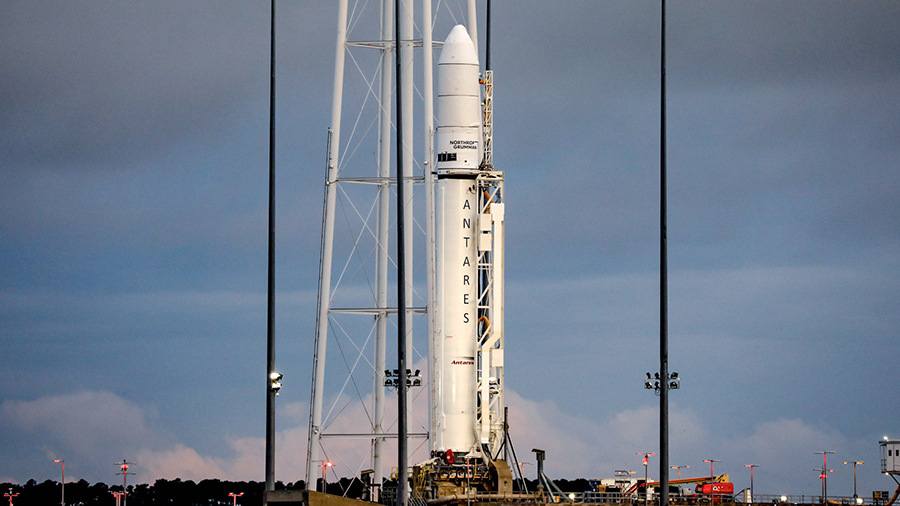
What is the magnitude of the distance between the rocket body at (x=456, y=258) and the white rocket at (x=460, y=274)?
1.7 inches

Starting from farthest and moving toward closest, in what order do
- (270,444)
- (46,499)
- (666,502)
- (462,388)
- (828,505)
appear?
(46,499) → (828,505) → (462,388) → (666,502) → (270,444)

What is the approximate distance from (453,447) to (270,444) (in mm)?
20976

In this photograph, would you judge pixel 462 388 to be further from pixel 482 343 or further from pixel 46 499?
pixel 46 499

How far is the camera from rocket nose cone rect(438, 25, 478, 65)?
70562 mm

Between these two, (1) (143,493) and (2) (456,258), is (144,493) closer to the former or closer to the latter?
(1) (143,493)

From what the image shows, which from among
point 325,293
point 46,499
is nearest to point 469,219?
point 325,293

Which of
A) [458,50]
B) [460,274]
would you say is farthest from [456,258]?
[458,50]

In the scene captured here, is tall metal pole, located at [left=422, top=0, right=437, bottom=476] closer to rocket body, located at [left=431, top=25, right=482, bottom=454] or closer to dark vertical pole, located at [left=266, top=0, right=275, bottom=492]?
rocket body, located at [left=431, top=25, right=482, bottom=454]

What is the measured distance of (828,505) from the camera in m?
75.9

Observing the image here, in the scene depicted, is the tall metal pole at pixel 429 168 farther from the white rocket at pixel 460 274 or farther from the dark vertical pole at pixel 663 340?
the dark vertical pole at pixel 663 340

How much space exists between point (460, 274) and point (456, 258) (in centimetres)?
74

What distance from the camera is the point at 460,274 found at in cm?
7025

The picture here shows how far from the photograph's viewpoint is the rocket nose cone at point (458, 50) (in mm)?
70562

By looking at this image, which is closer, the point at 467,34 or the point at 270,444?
the point at 270,444
